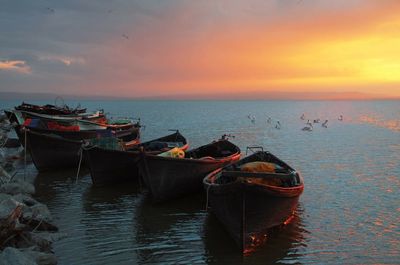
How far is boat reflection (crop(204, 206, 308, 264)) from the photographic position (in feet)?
33.9

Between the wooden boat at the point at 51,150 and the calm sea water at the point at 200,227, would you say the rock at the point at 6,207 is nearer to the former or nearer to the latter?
the calm sea water at the point at 200,227

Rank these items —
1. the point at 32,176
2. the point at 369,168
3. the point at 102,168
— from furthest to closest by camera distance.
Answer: the point at 369,168, the point at 32,176, the point at 102,168

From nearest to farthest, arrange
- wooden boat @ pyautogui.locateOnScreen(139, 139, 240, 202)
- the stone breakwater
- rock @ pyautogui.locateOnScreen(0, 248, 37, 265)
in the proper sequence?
rock @ pyautogui.locateOnScreen(0, 248, 37, 265) < the stone breakwater < wooden boat @ pyautogui.locateOnScreen(139, 139, 240, 202)

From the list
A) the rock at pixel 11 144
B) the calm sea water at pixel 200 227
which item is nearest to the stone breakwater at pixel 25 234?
the calm sea water at pixel 200 227

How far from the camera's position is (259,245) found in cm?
1103

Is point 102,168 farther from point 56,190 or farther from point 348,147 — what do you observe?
point 348,147

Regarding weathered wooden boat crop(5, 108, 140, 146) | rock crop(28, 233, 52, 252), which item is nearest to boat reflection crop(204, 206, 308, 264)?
rock crop(28, 233, 52, 252)

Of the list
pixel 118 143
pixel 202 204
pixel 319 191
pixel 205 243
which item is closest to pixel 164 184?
pixel 202 204

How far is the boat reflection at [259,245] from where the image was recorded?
33.9 feet

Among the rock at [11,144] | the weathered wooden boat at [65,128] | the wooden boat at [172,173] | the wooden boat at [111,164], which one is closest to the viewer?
the wooden boat at [172,173]

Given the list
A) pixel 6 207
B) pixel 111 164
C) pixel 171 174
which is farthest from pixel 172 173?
pixel 6 207

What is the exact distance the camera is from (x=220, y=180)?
12.7m

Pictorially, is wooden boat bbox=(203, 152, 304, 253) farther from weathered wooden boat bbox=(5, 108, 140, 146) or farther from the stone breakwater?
weathered wooden boat bbox=(5, 108, 140, 146)

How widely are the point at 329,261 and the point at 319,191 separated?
829 centimetres
